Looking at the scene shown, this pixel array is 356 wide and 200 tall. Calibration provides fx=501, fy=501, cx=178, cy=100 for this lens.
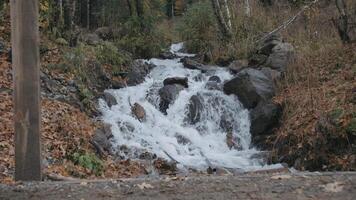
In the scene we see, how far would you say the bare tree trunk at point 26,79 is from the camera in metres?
5.23

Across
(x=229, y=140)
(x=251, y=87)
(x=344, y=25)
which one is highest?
(x=344, y=25)

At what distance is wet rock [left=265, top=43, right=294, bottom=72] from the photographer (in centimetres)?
1443

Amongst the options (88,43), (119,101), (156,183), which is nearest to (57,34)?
(88,43)

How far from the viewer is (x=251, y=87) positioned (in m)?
13.5

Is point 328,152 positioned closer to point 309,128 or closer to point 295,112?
point 309,128

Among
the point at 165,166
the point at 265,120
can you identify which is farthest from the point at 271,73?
the point at 165,166

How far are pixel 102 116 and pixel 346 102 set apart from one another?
572 centimetres

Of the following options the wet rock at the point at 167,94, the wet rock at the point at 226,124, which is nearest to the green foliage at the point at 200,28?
the wet rock at the point at 167,94

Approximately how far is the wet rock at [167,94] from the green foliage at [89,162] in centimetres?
488

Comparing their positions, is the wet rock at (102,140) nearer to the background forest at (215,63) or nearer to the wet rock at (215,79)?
the background forest at (215,63)

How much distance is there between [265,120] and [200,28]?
25.8ft

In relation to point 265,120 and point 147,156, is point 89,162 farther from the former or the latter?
point 265,120

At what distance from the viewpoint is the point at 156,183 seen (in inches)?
214

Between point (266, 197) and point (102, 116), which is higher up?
point (102, 116)
